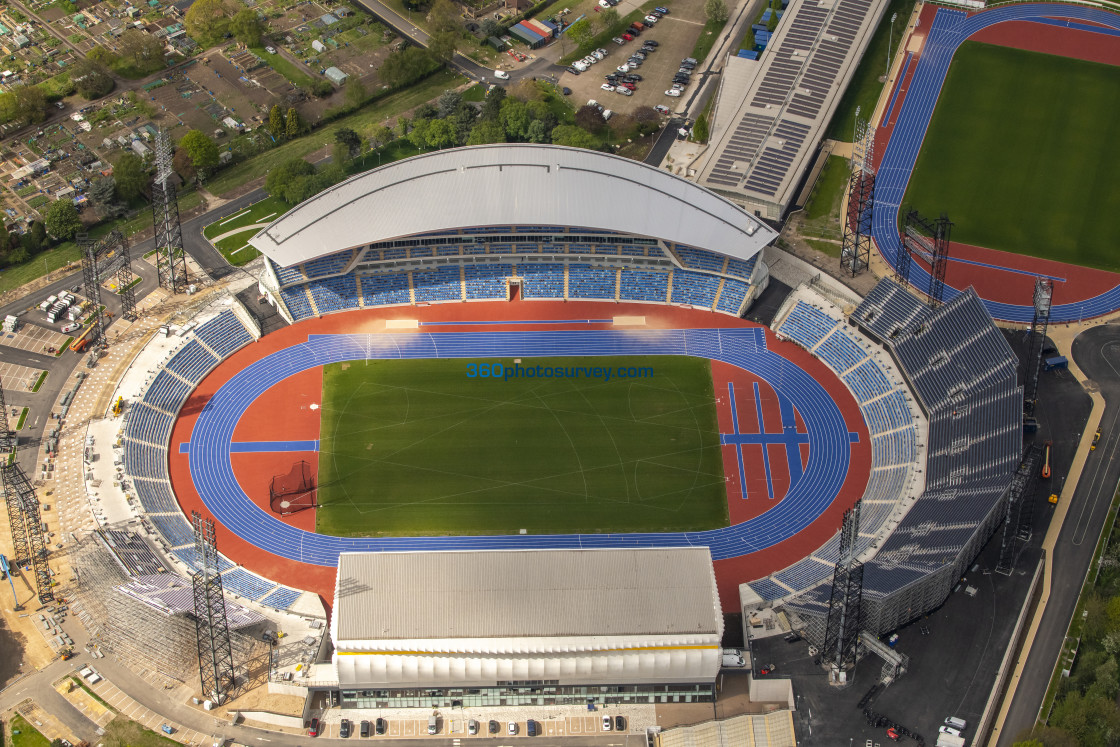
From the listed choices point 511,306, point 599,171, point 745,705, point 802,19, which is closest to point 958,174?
point 802,19

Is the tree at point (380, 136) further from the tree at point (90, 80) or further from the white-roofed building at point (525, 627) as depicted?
the white-roofed building at point (525, 627)

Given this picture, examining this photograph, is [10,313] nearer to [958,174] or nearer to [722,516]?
[722,516]

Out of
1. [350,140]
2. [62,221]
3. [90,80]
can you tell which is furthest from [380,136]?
[90,80]

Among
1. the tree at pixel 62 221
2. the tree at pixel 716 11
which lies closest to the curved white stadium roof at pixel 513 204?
the tree at pixel 62 221

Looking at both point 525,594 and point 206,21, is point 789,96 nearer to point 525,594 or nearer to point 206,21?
point 206,21

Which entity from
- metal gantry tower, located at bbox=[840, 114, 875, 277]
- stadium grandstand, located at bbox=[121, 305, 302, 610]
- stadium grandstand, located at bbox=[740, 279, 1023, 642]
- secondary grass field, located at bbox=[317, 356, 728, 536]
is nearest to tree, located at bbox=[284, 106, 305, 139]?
stadium grandstand, located at bbox=[121, 305, 302, 610]
